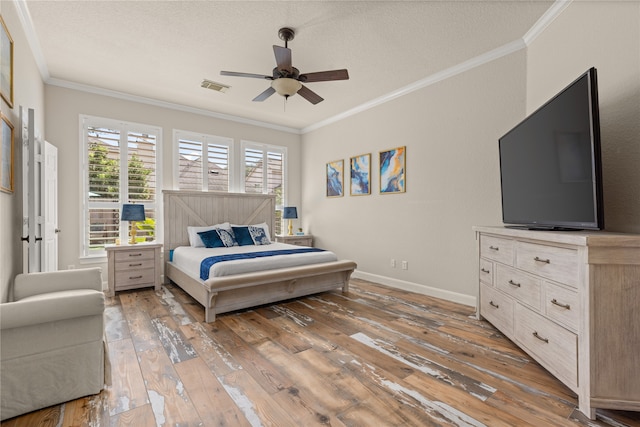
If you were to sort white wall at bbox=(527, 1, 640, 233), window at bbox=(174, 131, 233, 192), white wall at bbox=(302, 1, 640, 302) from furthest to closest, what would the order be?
window at bbox=(174, 131, 233, 192) → white wall at bbox=(302, 1, 640, 302) → white wall at bbox=(527, 1, 640, 233)

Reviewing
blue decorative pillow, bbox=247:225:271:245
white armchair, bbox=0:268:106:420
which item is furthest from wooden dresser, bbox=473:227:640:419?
blue decorative pillow, bbox=247:225:271:245

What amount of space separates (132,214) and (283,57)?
10.2 feet

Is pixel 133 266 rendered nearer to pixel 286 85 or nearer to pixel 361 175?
pixel 286 85

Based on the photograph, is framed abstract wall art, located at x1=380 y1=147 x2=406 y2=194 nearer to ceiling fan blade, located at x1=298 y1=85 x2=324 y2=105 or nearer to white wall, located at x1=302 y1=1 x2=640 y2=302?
white wall, located at x1=302 y1=1 x2=640 y2=302

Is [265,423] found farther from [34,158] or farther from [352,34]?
[352,34]

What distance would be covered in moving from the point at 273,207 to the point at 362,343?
3.71m

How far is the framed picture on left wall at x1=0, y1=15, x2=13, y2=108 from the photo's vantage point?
7.09 ft

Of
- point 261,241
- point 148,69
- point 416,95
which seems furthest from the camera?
point 261,241

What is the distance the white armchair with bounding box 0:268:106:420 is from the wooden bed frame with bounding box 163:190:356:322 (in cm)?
121

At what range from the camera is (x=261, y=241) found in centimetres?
492

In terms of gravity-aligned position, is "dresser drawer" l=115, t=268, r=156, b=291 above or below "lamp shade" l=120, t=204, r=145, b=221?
below

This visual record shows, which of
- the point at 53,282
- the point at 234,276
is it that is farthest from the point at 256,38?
the point at 53,282

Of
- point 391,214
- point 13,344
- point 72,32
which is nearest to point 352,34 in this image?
point 391,214

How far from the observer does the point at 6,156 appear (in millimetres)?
2287
